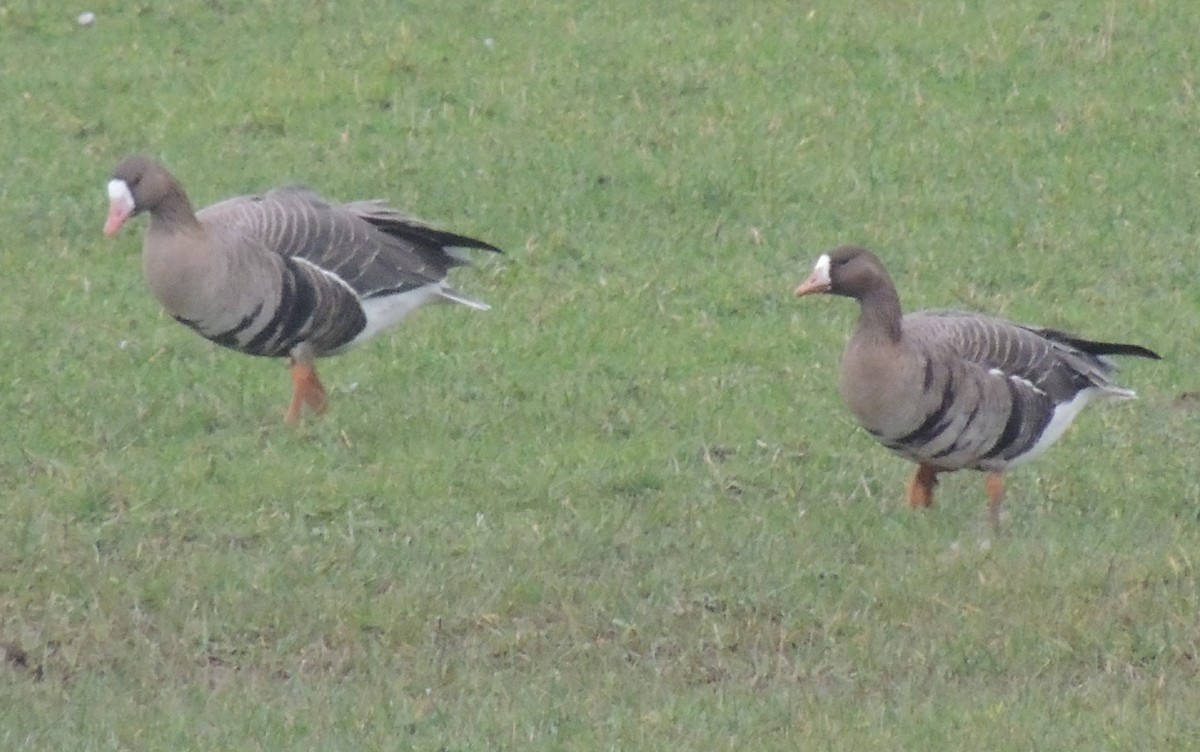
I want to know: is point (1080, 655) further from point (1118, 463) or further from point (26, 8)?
point (26, 8)

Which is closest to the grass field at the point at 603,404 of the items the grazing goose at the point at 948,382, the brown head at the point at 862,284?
the grazing goose at the point at 948,382

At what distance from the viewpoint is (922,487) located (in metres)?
8.25

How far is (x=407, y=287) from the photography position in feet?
32.0

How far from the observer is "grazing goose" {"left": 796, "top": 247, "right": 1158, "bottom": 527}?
7.71m

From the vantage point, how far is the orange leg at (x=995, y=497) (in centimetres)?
805

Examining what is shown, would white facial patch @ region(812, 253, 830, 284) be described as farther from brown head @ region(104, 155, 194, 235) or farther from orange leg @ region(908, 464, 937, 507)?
brown head @ region(104, 155, 194, 235)

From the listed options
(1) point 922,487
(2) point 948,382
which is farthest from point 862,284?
(1) point 922,487

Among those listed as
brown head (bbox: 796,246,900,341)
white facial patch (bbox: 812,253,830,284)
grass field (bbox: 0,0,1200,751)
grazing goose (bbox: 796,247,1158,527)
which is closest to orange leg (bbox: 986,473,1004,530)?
grazing goose (bbox: 796,247,1158,527)

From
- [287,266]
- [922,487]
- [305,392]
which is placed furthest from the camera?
[287,266]

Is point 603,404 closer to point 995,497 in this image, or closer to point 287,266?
point 287,266

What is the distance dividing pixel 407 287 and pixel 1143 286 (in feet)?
13.2

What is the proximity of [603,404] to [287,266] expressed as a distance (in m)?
1.53

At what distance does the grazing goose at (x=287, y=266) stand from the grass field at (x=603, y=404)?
0.36 meters

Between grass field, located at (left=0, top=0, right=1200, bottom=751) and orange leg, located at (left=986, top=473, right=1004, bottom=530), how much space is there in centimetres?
18
